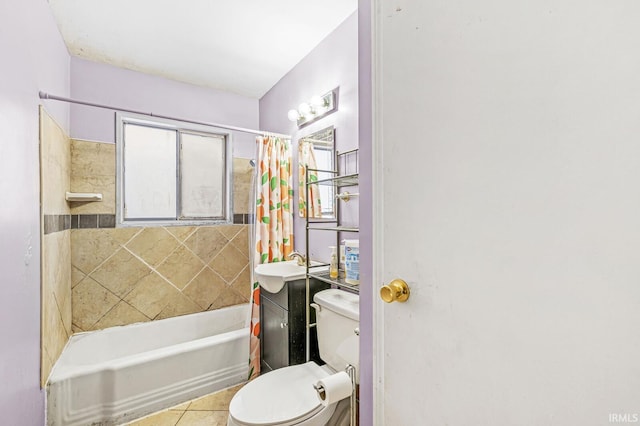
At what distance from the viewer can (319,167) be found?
2.14m

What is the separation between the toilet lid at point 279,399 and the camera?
121 cm

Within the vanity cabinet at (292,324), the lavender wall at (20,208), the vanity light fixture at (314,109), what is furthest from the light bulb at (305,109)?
the lavender wall at (20,208)

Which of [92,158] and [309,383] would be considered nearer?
[309,383]

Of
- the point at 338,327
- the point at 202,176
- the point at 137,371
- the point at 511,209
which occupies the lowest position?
the point at 137,371

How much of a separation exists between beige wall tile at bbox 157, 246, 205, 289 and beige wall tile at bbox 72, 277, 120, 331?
42 centimetres

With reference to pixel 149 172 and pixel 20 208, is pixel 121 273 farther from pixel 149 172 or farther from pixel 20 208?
pixel 20 208

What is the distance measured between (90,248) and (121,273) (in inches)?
11.5

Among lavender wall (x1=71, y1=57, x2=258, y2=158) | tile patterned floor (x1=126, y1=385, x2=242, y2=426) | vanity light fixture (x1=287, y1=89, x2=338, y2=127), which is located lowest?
tile patterned floor (x1=126, y1=385, x2=242, y2=426)

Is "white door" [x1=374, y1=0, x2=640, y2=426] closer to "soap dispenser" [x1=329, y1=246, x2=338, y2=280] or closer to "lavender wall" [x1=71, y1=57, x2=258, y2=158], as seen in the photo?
"soap dispenser" [x1=329, y1=246, x2=338, y2=280]

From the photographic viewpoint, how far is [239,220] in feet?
9.40

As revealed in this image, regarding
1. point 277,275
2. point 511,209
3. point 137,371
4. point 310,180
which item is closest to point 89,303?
point 137,371

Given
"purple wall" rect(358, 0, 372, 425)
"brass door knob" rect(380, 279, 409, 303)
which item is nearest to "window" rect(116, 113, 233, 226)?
"purple wall" rect(358, 0, 372, 425)

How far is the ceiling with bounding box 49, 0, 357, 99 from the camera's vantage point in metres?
1.69

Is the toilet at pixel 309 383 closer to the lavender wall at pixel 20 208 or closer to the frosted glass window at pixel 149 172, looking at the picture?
the lavender wall at pixel 20 208
